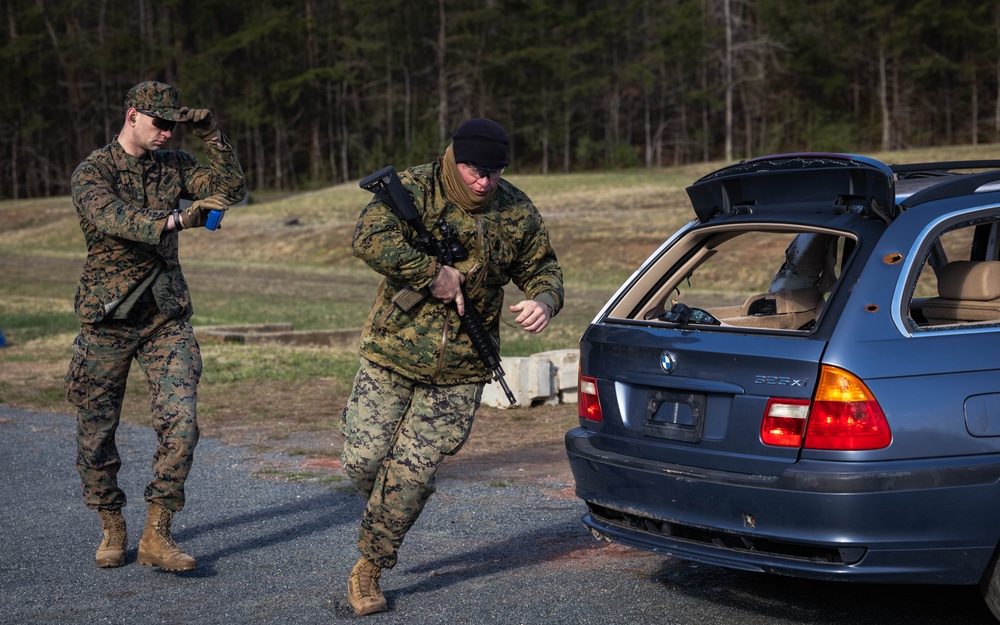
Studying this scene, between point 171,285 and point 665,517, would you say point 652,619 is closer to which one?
point 665,517

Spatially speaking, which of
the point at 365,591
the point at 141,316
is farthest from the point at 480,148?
the point at 141,316

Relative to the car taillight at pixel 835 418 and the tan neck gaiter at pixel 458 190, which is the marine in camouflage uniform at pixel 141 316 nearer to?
the tan neck gaiter at pixel 458 190

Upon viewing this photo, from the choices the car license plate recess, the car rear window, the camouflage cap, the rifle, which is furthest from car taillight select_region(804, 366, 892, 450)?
the camouflage cap

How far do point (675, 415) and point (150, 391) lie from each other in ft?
7.98

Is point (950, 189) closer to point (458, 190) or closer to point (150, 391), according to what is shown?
point (458, 190)

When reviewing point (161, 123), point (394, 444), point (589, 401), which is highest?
point (161, 123)

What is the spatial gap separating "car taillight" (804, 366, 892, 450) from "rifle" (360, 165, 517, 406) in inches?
47.7

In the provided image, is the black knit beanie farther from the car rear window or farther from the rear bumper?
the rear bumper

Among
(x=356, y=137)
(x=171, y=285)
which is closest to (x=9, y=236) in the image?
(x=356, y=137)

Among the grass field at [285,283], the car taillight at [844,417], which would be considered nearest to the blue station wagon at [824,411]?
the car taillight at [844,417]

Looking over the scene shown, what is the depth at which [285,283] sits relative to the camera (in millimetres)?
29359

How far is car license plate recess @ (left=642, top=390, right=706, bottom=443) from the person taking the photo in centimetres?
464

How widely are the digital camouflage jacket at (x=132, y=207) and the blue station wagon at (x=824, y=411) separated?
192 cm

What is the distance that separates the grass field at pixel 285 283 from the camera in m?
11.5
